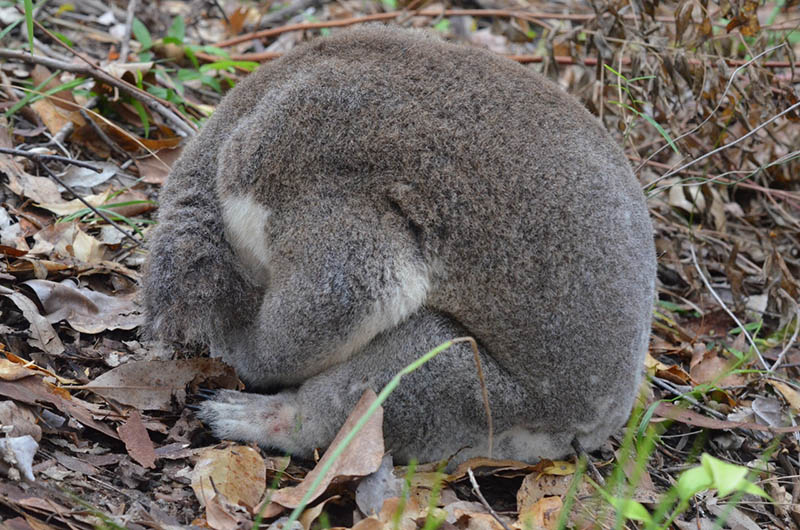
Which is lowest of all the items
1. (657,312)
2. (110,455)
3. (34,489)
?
(657,312)

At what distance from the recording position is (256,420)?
2834 mm

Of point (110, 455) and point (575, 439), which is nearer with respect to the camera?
point (110, 455)

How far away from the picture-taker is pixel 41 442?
251 centimetres

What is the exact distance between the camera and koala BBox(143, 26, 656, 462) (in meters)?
2.66

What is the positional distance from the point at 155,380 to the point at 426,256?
3.46 feet

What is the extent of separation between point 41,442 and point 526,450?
1.54m

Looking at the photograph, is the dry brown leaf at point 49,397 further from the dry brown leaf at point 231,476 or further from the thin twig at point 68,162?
the thin twig at point 68,162

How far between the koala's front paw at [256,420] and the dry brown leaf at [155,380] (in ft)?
0.49

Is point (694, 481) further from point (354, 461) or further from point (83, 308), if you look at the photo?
point (83, 308)

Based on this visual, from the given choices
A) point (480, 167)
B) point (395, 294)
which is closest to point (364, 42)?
point (480, 167)

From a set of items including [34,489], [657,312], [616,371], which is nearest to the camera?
[34,489]

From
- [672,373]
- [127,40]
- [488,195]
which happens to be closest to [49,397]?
[488,195]

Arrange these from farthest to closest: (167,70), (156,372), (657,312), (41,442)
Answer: (167,70), (657,312), (156,372), (41,442)

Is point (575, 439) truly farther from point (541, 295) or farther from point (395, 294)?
point (395, 294)
